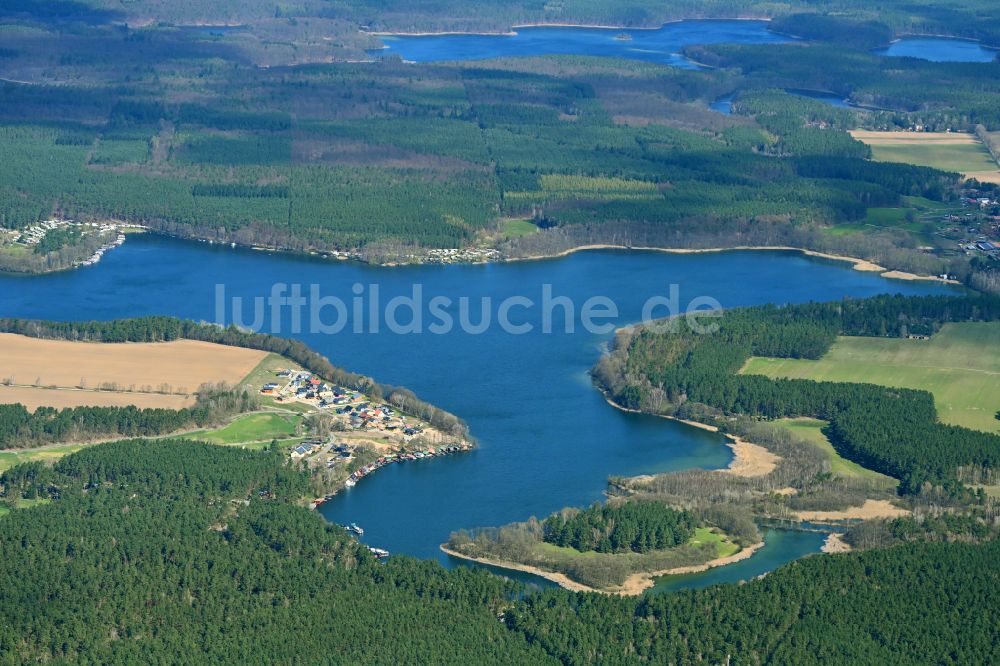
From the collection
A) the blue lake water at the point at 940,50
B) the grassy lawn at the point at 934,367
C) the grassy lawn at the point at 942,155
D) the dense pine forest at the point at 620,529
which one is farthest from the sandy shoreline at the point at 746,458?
the blue lake water at the point at 940,50

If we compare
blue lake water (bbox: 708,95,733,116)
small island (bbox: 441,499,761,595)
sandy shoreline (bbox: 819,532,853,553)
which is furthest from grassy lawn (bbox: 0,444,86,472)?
blue lake water (bbox: 708,95,733,116)

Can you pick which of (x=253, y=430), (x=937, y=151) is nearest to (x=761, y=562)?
(x=253, y=430)

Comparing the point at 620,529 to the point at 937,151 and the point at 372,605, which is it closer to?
the point at 372,605

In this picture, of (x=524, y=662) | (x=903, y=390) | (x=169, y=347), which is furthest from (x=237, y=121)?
(x=524, y=662)

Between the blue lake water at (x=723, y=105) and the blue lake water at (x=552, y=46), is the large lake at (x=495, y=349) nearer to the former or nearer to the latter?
the blue lake water at (x=723, y=105)

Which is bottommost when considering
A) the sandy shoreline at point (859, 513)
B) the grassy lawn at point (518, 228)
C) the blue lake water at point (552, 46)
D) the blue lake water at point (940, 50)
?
the blue lake water at point (552, 46)

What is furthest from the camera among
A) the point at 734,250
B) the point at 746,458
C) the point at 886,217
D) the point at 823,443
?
the point at 886,217
